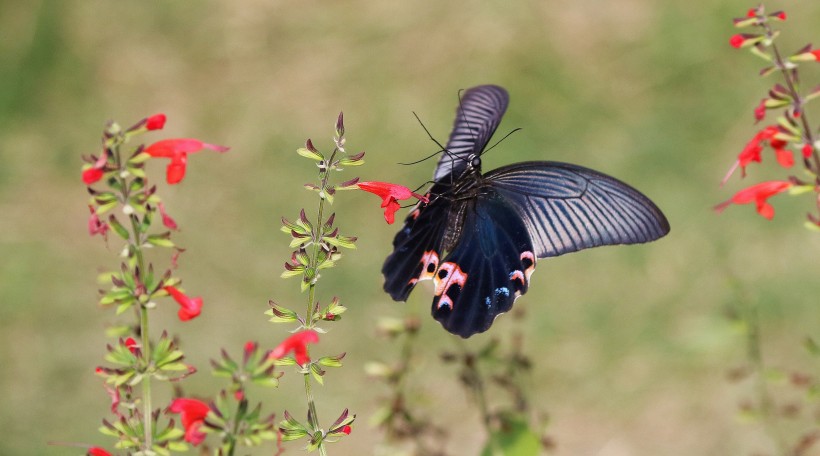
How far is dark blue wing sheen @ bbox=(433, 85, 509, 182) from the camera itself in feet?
7.96

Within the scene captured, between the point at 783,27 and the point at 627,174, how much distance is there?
1199 mm

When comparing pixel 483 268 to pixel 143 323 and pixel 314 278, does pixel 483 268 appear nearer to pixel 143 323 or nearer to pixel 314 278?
pixel 314 278

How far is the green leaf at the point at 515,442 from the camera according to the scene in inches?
84.1

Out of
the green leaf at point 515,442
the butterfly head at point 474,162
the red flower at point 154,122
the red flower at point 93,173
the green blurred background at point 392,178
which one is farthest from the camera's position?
the green blurred background at point 392,178

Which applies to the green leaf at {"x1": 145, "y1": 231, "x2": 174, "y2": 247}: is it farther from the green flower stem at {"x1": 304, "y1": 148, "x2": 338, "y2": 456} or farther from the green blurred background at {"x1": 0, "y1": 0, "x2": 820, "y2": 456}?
the green blurred background at {"x1": 0, "y1": 0, "x2": 820, "y2": 456}

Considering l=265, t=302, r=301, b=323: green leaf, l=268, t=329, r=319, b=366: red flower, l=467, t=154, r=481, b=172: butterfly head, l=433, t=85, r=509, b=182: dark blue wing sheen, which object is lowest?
l=268, t=329, r=319, b=366: red flower

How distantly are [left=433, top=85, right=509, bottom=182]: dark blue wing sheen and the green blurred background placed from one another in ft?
3.97

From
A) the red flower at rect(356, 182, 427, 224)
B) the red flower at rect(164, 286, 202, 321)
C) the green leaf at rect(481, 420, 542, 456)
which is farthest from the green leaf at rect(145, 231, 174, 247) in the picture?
the green leaf at rect(481, 420, 542, 456)

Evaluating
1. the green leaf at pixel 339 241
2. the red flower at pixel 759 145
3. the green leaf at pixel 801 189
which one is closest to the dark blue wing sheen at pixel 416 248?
the green leaf at pixel 339 241

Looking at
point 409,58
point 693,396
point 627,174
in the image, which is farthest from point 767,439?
point 409,58

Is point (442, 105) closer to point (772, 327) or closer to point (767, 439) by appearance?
point (772, 327)

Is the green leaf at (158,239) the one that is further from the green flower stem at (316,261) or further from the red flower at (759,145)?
the red flower at (759,145)

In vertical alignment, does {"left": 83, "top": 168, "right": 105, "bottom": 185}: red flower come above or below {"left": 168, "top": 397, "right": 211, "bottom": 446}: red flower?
above

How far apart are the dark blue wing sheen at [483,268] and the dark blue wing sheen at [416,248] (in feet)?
0.14
